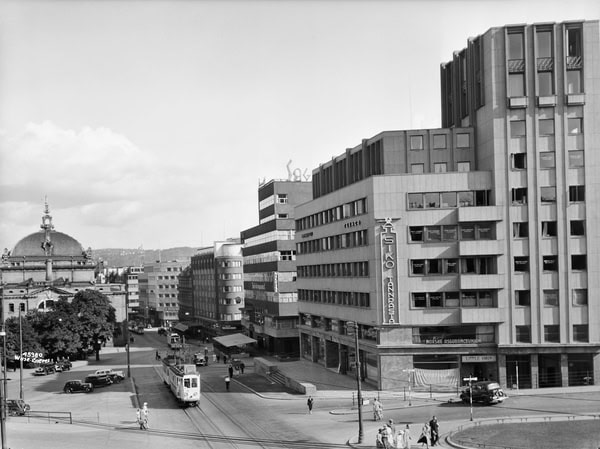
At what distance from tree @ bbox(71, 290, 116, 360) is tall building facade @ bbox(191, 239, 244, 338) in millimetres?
33409

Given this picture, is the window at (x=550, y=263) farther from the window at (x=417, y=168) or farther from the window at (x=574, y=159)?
the window at (x=417, y=168)

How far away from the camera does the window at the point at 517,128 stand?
65875 mm

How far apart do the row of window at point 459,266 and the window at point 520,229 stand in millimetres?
3080

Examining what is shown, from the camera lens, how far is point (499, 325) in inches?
2576

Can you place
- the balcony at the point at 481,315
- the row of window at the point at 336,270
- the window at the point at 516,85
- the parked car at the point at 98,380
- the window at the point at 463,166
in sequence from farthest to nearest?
the parked car at the point at 98,380 → the row of window at the point at 336,270 → the window at the point at 463,166 → the window at the point at 516,85 → the balcony at the point at 481,315

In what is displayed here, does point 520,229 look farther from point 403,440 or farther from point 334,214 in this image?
point 403,440

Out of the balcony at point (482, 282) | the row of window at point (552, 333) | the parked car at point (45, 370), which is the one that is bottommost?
the parked car at point (45, 370)

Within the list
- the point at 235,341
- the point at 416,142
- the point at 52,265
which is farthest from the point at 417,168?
the point at 52,265

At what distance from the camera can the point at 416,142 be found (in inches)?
2776

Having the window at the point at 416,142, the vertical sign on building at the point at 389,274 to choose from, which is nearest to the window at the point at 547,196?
the window at the point at 416,142

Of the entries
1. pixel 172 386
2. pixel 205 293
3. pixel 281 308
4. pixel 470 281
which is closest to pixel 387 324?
pixel 470 281

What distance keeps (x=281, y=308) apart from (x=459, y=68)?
4870 centimetres

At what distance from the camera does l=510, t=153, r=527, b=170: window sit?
216 ft

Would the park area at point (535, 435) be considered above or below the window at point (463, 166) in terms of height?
below
